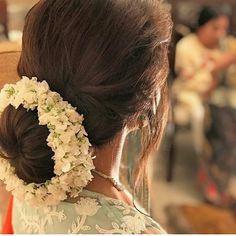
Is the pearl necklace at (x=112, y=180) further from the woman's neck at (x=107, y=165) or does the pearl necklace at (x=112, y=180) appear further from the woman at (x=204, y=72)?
the woman at (x=204, y=72)

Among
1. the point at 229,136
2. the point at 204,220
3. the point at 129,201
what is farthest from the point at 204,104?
the point at 129,201

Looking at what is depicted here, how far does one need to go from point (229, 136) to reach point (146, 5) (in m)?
2.45

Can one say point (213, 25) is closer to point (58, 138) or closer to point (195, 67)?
point (195, 67)

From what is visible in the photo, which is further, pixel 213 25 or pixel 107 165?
pixel 213 25

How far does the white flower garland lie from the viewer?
741mm

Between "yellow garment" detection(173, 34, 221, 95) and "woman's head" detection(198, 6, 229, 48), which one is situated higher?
"woman's head" detection(198, 6, 229, 48)

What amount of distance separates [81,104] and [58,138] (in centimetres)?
6

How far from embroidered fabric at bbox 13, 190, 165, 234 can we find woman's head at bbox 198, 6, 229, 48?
2307mm

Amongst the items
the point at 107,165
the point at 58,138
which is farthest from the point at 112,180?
the point at 58,138

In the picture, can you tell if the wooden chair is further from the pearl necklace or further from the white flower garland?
the pearl necklace

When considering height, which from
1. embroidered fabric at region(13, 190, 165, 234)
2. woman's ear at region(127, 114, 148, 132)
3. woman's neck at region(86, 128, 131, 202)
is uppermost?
woman's ear at region(127, 114, 148, 132)

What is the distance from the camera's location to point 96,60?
710 mm

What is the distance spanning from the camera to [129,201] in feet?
2.77

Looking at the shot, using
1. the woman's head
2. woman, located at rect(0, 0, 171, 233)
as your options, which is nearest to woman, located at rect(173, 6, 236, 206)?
the woman's head
